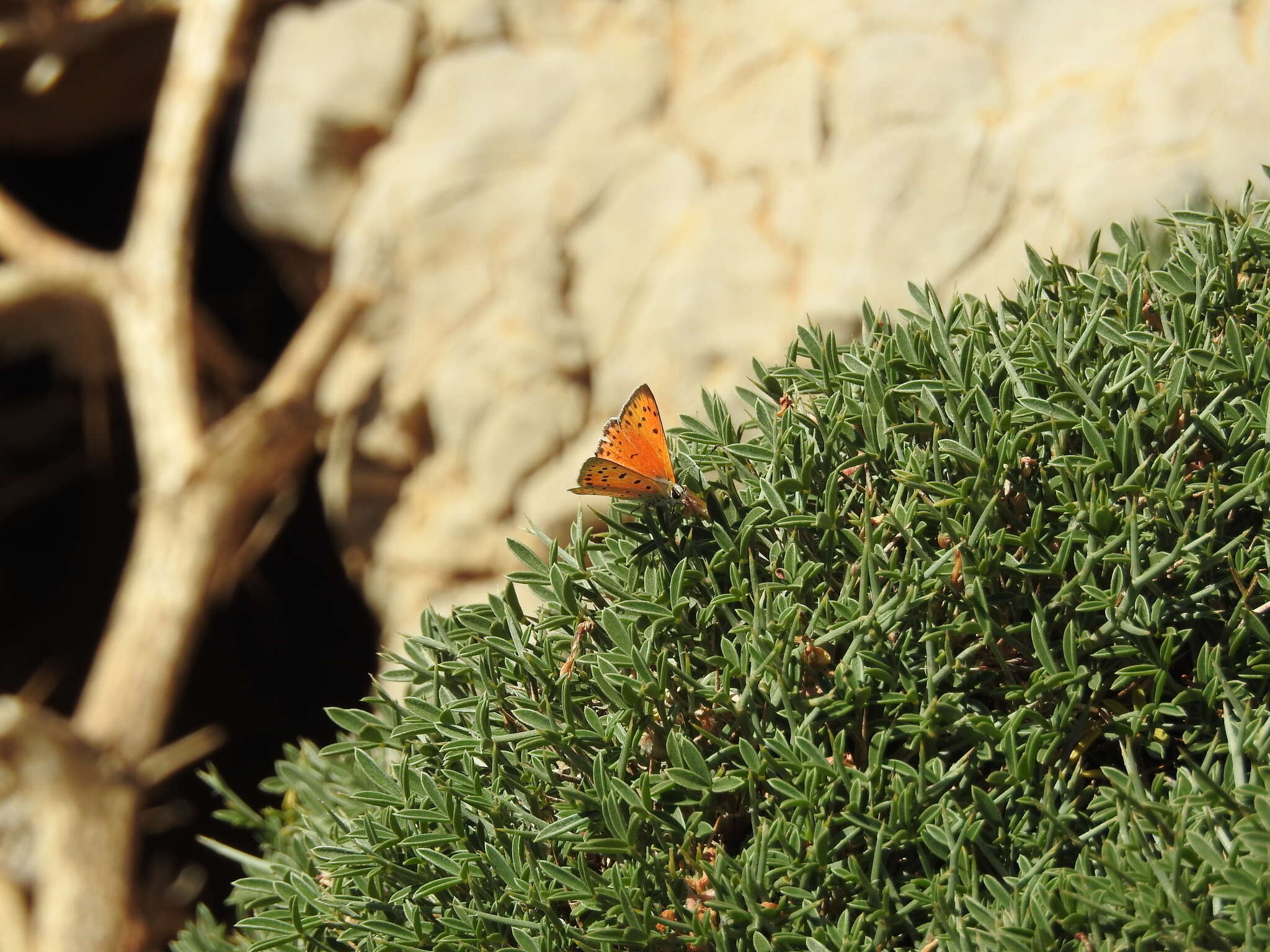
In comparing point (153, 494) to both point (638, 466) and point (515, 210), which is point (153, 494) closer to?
point (515, 210)

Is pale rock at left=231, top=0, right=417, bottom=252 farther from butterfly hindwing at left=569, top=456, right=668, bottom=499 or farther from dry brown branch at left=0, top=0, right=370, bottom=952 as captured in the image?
butterfly hindwing at left=569, top=456, right=668, bottom=499

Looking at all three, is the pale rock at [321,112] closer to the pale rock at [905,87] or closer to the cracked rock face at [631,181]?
the cracked rock face at [631,181]

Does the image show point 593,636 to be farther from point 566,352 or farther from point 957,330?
point 566,352

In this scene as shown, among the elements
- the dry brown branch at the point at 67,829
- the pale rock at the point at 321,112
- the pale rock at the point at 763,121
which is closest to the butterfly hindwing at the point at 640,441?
the pale rock at the point at 763,121

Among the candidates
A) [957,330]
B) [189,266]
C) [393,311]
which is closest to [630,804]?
[957,330]

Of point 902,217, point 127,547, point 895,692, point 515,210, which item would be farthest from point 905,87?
point 127,547
